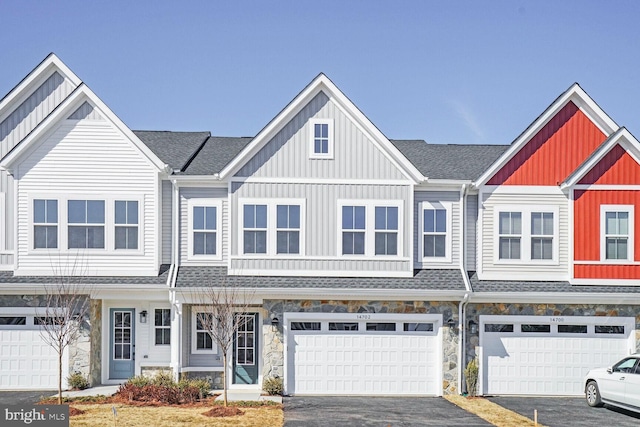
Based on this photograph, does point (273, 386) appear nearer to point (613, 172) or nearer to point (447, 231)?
point (447, 231)

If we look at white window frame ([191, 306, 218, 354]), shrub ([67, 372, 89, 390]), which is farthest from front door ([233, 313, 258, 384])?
shrub ([67, 372, 89, 390])

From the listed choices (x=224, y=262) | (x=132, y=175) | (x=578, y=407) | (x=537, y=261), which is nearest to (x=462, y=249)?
(x=537, y=261)

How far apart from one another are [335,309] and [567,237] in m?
7.14

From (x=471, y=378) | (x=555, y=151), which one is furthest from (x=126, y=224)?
(x=555, y=151)

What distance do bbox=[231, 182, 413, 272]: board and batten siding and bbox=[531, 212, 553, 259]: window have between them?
3.70 meters

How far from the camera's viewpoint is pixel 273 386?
1891 cm

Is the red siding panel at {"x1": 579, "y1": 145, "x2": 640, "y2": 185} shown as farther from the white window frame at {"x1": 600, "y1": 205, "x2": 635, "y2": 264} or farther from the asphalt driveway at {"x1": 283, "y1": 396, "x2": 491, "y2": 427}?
the asphalt driveway at {"x1": 283, "y1": 396, "x2": 491, "y2": 427}

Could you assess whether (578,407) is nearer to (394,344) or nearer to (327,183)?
(394,344)

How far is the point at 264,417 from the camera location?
611 inches

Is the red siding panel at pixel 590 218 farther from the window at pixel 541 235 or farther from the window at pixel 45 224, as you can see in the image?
the window at pixel 45 224

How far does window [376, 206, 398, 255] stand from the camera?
65.1 feet

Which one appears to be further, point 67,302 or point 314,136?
point 314,136

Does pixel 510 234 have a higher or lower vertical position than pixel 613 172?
lower

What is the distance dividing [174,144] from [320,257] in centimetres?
722
